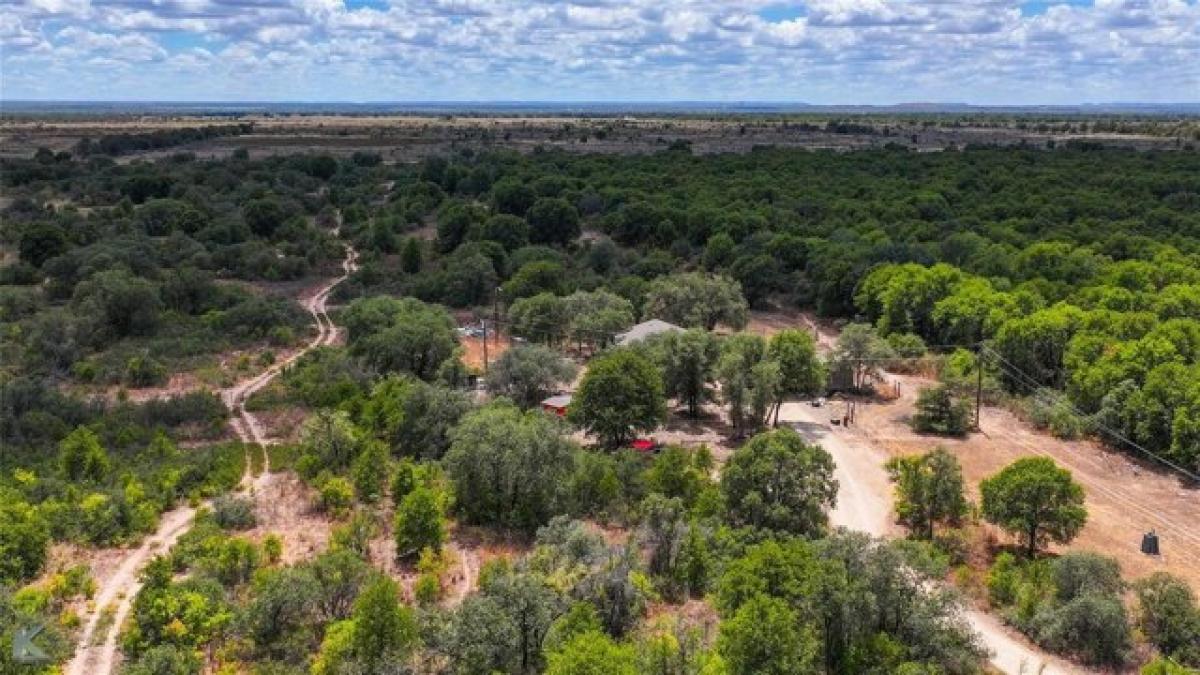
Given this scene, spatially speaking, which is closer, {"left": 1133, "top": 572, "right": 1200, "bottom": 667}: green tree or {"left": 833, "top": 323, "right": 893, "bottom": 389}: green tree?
{"left": 1133, "top": 572, "right": 1200, "bottom": 667}: green tree

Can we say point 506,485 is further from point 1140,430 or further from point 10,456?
point 1140,430

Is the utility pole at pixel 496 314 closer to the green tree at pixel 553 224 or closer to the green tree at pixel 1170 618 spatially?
the green tree at pixel 553 224

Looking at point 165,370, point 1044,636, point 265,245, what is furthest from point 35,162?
point 1044,636

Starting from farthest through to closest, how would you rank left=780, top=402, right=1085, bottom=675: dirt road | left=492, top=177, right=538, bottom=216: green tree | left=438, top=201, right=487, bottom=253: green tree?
1. left=492, top=177, right=538, bottom=216: green tree
2. left=438, top=201, right=487, bottom=253: green tree
3. left=780, top=402, right=1085, bottom=675: dirt road

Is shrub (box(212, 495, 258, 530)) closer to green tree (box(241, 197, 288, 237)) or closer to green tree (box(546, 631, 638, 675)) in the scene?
green tree (box(546, 631, 638, 675))

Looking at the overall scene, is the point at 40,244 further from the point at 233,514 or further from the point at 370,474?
the point at 370,474

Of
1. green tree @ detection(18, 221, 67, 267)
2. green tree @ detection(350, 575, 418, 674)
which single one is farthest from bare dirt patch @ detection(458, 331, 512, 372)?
green tree @ detection(18, 221, 67, 267)
